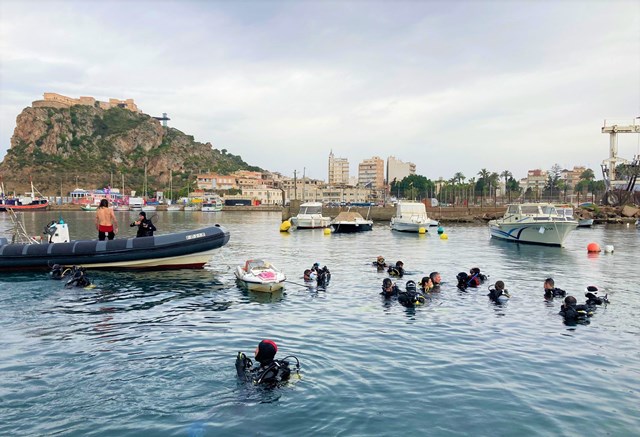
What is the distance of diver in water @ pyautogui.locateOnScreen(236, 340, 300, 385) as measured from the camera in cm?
968

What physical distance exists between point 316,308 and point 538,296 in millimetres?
9252

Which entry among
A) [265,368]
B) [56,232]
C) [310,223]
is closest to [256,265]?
[265,368]

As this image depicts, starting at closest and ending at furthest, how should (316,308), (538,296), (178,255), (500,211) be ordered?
(316,308) < (538,296) < (178,255) < (500,211)

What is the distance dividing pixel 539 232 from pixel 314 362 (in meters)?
35.9

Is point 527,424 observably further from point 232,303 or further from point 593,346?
point 232,303

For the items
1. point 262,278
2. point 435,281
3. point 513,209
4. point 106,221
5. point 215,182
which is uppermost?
point 215,182

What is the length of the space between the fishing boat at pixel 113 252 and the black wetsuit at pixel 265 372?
1539 centimetres

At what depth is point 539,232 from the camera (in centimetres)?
4197

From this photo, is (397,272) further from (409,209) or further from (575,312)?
(409,209)

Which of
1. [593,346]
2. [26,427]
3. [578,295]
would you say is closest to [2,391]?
[26,427]

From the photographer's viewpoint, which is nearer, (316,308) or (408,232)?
(316,308)

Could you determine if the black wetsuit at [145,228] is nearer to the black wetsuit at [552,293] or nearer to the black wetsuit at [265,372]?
the black wetsuit at [265,372]

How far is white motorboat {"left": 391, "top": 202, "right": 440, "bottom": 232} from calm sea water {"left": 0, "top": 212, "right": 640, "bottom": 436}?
35211mm

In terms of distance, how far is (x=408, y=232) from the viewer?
5816 cm
